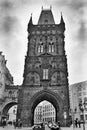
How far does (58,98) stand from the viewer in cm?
3681

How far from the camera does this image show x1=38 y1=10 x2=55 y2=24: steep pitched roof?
48.9 m

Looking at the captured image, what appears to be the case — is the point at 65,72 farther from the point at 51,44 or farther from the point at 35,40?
the point at 35,40

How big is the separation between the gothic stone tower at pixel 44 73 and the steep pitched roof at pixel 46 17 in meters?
2.67

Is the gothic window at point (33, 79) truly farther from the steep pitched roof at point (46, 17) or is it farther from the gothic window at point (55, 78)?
the steep pitched roof at point (46, 17)

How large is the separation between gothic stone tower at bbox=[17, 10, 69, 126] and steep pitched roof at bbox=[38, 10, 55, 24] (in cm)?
267

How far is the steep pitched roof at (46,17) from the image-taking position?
48938 mm

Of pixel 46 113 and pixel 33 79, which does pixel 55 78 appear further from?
pixel 46 113

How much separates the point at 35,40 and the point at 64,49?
808cm

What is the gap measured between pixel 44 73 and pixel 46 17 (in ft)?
64.8

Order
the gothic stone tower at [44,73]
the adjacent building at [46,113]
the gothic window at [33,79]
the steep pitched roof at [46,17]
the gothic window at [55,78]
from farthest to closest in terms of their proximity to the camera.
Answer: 1. the adjacent building at [46,113]
2. the steep pitched roof at [46,17]
3. the gothic window at [33,79]
4. the gothic window at [55,78]
5. the gothic stone tower at [44,73]

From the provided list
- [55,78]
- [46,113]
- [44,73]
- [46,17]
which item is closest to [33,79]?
[44,73]

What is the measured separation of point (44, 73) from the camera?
130ft

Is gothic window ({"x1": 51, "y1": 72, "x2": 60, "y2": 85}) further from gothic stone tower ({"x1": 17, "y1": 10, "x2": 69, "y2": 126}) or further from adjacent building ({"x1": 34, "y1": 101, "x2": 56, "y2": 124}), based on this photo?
Answer: adjacent building ({"x1": 34, "y1": 101, "x2": 56, "y2": 124})

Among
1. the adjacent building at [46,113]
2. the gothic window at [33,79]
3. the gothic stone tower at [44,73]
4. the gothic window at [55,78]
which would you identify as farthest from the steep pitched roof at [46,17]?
the adjacent building at [46,113]
